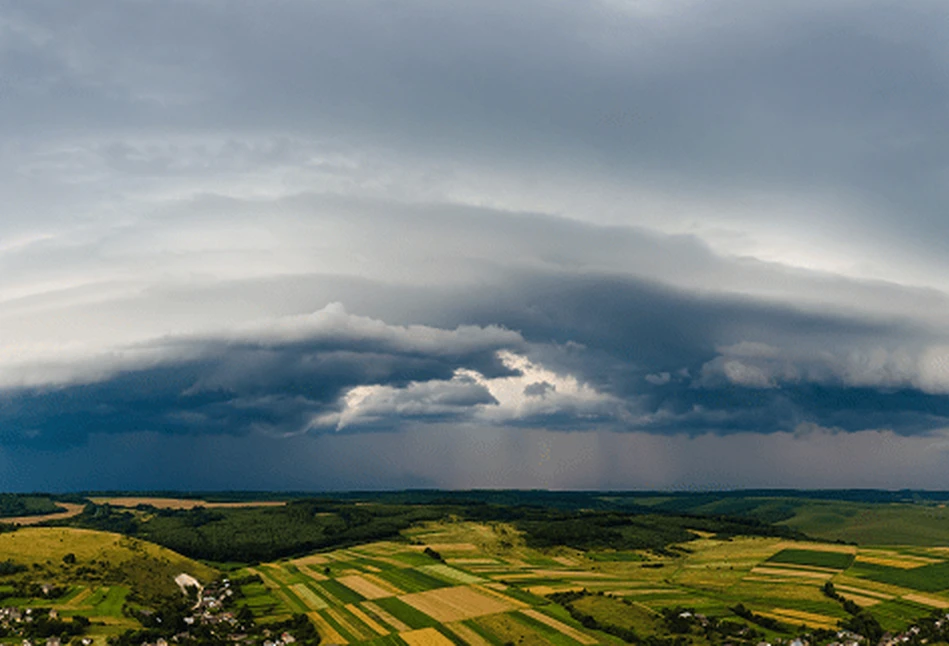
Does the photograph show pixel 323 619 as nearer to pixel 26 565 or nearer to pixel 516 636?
pixel 516 636

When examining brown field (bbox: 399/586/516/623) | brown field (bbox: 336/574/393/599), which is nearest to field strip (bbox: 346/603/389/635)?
brown field (bbox: 336/574/393/599)

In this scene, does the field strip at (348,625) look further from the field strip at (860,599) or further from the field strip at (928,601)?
the field strip at (928,601)

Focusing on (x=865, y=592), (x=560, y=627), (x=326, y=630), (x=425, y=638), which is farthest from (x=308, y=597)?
(x=865, y=592)

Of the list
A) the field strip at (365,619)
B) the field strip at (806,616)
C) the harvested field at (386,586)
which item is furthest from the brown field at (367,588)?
the field strip at (806,616)

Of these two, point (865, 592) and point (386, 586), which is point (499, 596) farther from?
point (865, 592)

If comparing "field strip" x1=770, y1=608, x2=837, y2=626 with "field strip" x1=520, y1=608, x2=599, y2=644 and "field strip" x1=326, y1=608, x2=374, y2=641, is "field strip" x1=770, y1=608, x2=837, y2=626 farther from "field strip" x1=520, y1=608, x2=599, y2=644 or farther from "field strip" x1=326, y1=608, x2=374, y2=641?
"field strip" x1=326, y1=608, x2=374, y2=641

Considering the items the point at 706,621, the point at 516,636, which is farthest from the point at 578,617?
the point at 706,621

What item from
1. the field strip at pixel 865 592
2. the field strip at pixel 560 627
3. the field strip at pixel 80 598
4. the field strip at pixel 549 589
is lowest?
the field strip at pixel 549 589
